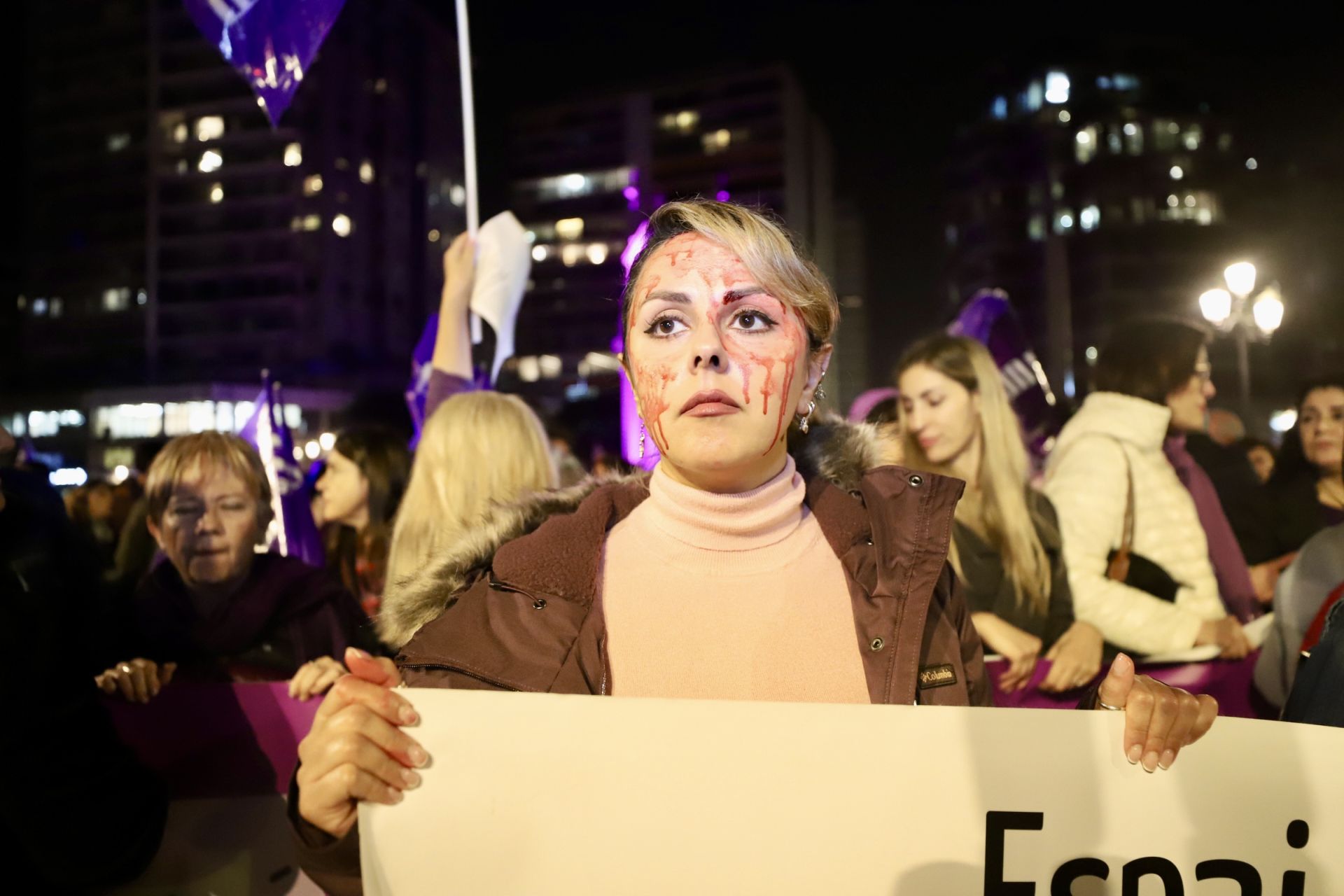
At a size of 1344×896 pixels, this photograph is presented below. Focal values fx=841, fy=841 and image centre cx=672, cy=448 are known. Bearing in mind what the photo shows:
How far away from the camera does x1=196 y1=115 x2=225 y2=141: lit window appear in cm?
6406

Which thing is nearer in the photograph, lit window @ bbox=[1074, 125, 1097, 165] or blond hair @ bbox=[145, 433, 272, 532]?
blond hair @ bbox=[145, 433, 272, 532]

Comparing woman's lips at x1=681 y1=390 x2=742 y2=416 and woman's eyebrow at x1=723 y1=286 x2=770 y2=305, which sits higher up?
woman's eyebrow at x1=723 y1=286 x2=770 y2=305

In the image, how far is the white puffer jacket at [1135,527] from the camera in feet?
11.4

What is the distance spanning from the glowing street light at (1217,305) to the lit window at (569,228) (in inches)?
2759

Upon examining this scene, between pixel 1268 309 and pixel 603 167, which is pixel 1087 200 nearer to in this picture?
pixel 603 167

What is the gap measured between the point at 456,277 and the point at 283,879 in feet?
9.62

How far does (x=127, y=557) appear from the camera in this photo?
194 inches

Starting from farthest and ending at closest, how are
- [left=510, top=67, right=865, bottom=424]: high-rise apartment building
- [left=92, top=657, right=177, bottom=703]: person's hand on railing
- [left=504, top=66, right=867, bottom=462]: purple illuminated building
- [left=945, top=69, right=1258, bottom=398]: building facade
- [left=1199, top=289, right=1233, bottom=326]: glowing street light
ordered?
[left=510, top=67, right=865, bottom=424]: high-rise apartment building, [left=504, top=66, right=867, bottom=462]: purple illuminated building, [left=945, top=69, right=1258, bottom=398]: building facade, [left=1199, top=289, right=1233, bottom=326]: glowing street light, [left=92, top=657, right=177, bottom=703]: person's hand on railing

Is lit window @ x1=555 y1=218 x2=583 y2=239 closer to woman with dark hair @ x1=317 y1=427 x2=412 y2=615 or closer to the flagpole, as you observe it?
the flagpole

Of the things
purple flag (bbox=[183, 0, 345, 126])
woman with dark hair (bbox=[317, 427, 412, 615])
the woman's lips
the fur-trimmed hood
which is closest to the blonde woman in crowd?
the fur-trimmed hood

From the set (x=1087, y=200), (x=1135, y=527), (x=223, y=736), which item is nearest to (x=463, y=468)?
(x=223, y=736)

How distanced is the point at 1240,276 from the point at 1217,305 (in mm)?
361

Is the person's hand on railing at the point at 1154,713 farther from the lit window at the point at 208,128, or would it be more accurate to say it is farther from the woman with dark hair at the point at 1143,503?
the lit window at the point at 208,128

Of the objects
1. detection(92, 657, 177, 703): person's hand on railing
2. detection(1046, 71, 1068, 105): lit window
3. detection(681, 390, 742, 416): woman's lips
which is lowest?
detection(92, 657, 177, 703): person's hand on railing
